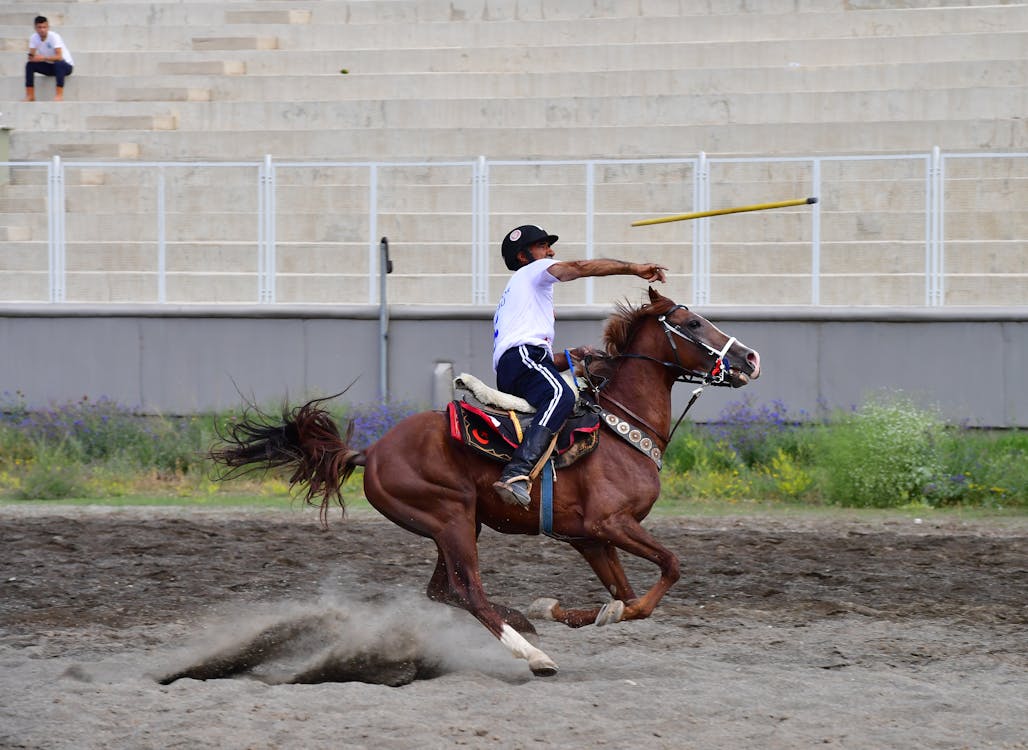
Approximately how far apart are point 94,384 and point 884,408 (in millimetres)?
9125

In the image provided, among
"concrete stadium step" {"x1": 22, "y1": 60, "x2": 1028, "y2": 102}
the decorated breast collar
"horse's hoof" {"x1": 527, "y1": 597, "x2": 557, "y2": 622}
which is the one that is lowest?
"horse's hoof" {"x1": 527, "y1": 597, "x2": 557, "y2": 622}

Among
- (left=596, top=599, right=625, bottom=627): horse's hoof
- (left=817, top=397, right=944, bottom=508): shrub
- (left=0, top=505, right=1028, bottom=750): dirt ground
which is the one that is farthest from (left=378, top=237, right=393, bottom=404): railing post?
(left=596, top=599, right=625, bottom=627): horse's hoof

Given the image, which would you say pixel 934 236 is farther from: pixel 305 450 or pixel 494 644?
pixel 305 450

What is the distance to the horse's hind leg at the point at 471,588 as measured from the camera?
7801 millimetres

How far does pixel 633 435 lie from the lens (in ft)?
27.5

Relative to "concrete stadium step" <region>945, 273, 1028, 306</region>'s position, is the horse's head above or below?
below

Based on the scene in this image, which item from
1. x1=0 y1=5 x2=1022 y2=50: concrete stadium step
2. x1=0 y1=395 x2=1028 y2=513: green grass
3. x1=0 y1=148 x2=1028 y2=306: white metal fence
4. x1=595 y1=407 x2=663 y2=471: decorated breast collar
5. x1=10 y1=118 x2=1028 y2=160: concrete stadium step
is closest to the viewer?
x1=595 y1=407 x2=663 y2=471: decorated breast collar

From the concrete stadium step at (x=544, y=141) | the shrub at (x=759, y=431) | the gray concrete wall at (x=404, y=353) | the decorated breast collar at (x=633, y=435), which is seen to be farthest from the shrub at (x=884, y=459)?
the decorated breast collar at (x=633, y=435)

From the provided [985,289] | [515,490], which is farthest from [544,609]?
[985,289]

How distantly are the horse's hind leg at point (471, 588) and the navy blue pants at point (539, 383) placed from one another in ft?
2.55

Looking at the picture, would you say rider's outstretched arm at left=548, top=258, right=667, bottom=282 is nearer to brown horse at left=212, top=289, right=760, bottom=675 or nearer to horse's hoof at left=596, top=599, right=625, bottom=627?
brown horse at left=212, top=289, right=760, bottom=675

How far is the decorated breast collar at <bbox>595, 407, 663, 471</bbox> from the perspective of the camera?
8366 mm

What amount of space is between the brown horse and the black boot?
190mm

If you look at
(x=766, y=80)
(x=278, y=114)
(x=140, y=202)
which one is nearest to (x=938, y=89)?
(x=766, y=80)
